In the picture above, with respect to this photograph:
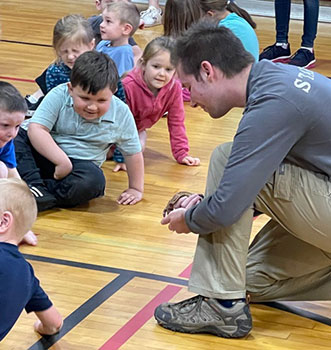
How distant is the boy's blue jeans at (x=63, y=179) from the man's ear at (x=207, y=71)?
1037mm

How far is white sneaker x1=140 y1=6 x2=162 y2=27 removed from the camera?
669 centimetres

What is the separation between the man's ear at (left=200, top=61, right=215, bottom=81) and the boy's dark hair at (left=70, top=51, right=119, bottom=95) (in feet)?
2.96

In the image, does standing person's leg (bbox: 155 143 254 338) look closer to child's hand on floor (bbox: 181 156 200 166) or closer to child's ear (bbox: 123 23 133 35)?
child's hand on floor (bbox: 181 156 200 166)

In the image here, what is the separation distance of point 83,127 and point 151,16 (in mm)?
3637

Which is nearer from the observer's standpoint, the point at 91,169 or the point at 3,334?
the point at 3,334

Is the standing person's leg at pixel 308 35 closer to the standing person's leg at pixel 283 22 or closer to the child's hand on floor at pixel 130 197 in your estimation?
the standing person's leg at pixel 283 22

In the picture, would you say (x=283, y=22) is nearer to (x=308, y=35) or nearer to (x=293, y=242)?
(x=308, y=35)

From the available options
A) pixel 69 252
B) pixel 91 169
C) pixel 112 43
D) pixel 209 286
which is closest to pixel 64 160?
pixel 91 169

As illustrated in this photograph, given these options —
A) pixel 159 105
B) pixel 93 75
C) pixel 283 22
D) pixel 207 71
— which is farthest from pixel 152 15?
pixel 207 71

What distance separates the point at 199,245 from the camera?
2328 millimetres

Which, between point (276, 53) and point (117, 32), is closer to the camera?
point (117, 32)

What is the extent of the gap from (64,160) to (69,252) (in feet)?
1.60

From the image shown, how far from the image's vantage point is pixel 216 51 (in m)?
2.25

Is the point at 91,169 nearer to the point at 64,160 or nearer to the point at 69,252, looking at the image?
the point at 64,160
